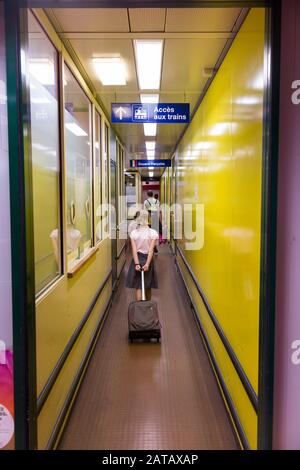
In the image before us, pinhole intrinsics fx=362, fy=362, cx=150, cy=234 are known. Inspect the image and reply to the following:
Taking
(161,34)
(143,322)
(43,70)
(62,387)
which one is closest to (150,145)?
(143,322)

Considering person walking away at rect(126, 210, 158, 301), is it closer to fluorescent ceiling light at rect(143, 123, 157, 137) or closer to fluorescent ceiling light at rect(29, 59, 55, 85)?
fluorescent ceiling light at rect(143, 123, 157, 137)

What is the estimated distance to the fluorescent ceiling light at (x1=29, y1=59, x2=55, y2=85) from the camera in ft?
8.11

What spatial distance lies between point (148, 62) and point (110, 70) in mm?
484

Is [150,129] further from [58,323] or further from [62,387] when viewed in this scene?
[62,387]

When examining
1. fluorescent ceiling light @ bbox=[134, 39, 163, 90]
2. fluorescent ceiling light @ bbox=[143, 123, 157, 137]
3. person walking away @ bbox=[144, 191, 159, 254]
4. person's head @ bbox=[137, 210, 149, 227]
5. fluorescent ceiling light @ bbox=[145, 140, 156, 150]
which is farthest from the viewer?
person walking away @ bbox=[144, 191, 159, 254]

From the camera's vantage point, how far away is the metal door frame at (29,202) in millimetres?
1716

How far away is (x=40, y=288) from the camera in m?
2.50

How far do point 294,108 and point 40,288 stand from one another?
6.26 ft

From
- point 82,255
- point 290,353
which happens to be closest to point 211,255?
point 82,255

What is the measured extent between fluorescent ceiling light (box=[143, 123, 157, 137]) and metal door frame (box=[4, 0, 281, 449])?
5.26 meters

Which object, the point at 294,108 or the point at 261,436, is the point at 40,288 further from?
the point at 294,108

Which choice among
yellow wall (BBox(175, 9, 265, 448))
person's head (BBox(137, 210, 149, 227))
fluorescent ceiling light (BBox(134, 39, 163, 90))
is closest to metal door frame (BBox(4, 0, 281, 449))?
yellow wall (BBox(175, 9, 265, 448))

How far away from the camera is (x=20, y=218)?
1.75 m

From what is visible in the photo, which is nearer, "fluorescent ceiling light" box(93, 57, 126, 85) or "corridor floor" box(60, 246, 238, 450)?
"corridor floor" box(60, 246, 238, 450)
